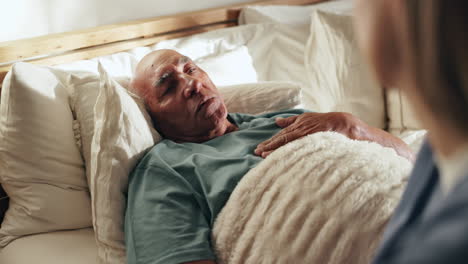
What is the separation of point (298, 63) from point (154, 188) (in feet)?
4.00

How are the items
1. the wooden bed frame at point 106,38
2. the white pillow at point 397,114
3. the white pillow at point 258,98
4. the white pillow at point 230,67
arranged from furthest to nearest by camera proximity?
the white pillow at point 397,114, the white pillow at point 230,67, the white pillow at point 258,98, the wooden bed frame at point 106,38

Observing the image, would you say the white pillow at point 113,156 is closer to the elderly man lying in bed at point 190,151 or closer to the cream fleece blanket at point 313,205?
the elderly man lying in bed at point 190,151

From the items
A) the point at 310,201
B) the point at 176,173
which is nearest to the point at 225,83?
the point at 176,173

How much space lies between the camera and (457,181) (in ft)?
1.41

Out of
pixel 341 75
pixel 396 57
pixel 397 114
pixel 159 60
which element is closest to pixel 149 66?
pixel 159 60

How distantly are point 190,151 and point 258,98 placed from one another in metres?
0.44

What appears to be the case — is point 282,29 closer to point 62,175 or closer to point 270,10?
point 270,10

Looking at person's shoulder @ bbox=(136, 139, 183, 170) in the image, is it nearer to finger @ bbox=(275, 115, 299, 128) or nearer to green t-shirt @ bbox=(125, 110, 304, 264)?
green t-shirt @ bbox=(125, 110, 304, 264)

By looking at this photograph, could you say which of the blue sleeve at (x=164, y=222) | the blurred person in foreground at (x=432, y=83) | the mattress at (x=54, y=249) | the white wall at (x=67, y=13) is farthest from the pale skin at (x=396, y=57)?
the white wall at (x=67, y=13)

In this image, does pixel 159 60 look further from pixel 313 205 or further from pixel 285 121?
pixel 313 205

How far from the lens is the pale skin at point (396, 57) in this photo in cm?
44

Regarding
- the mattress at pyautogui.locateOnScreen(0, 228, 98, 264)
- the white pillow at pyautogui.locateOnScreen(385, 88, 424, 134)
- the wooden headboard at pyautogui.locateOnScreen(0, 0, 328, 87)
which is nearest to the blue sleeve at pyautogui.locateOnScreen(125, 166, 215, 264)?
the mattress at pyautogui.locateOnScreen(0, 228, 98, 264)

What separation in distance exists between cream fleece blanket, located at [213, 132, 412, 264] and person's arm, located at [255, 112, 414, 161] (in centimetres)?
17

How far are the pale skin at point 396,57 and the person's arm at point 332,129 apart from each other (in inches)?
37.3
